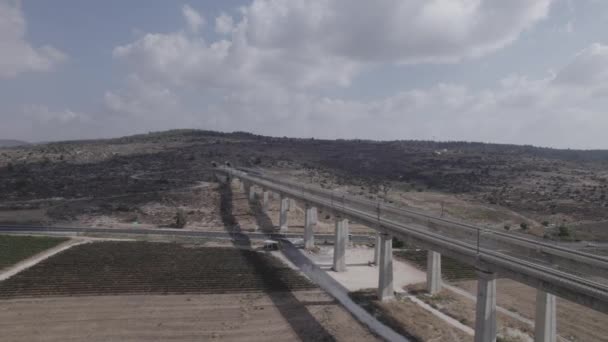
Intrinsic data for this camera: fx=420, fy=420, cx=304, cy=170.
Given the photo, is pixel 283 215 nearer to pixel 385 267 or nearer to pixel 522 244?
pixel 385 267

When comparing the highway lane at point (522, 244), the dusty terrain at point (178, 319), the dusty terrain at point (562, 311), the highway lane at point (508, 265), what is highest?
the highway lane at point (522, 244)

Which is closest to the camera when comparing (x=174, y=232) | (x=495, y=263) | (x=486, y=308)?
(x=495, y=263)

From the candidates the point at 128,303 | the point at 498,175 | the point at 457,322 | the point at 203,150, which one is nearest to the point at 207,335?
the point at 128,303

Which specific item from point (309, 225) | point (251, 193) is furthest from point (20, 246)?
point (251, 193)

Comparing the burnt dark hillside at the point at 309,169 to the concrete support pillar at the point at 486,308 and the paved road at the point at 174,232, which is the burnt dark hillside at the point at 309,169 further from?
the concrete support pillar at the point at 486,308

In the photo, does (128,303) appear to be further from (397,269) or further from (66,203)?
(66,203)

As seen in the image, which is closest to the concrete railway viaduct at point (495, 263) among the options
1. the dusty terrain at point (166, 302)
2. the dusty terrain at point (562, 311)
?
the dusty terrain at point (562, 311)
